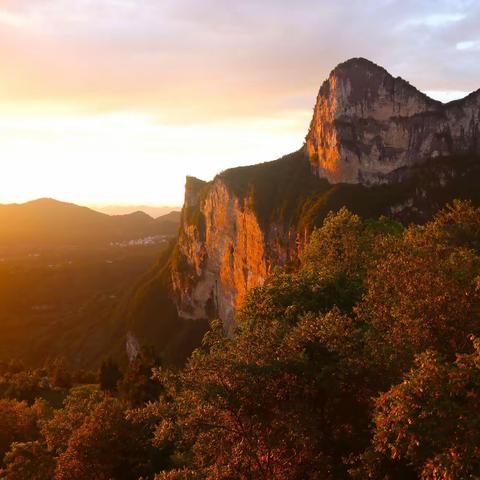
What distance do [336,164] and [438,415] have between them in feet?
516

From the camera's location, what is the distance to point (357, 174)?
16488 cm

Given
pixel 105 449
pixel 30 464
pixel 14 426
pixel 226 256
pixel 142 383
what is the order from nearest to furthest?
pixel 105 449 → pixel 30 464 → pixel 14 426 → pixel 142 383 → pixel 226 256

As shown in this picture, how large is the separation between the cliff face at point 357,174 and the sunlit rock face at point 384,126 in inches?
13.6

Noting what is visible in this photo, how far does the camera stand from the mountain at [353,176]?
152625 millimetres

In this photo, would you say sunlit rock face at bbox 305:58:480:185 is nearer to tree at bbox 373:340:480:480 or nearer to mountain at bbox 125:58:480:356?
mountain at bbox 125:58:480:356

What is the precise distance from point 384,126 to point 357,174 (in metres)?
19.9

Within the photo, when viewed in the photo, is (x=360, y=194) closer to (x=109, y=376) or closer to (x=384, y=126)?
(x=384, y=126)

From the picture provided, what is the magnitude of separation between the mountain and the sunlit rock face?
0.35 m

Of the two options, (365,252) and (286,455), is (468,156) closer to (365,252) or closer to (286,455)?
(365,252)

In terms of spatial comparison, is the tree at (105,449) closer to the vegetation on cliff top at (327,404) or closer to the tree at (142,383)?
the vegetation on cliff top at (327,404)

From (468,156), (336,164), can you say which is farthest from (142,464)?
(468,156)

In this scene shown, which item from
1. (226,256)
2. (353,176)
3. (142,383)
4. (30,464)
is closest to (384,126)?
(353,176)

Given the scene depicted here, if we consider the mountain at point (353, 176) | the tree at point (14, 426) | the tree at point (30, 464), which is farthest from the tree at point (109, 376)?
the mountain at point (353, 176)

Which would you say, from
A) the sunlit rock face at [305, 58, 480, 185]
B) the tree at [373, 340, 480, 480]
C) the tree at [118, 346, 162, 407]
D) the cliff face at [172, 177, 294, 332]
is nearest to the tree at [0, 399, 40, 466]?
the tree at [118, 346, 162, 407]
